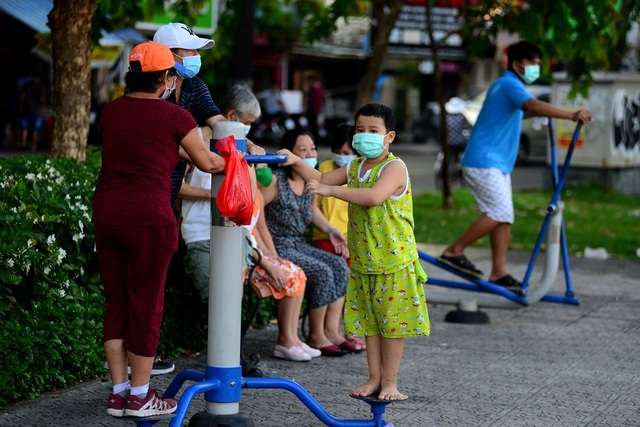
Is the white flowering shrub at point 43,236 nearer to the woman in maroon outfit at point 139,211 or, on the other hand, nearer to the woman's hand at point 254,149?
the woman in maroon outfit at point 139,211

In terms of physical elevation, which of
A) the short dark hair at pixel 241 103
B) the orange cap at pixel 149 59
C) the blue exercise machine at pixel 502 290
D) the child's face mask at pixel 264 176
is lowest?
the blue exercise machine at pixel 502 290

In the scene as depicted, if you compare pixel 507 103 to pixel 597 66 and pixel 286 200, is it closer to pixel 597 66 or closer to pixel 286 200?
pixel 286 200

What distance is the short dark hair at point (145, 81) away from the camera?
4281 millimetres

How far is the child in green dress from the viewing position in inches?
187

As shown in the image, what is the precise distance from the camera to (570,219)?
13.4 metres

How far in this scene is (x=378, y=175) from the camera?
15.7 ft

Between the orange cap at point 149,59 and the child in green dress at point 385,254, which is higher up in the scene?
the orange cap at point 149,59

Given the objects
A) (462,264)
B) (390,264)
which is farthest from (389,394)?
(462,264)

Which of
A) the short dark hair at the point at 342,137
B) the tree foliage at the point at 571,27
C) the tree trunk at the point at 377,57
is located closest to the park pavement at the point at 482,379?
the short dark hair at the point at 342,137

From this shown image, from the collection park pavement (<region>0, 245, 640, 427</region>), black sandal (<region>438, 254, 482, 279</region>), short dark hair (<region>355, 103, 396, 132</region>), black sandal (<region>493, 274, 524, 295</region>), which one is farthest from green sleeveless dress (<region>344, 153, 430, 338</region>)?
black sandal (<region>493, 274, 524, 295</region>)

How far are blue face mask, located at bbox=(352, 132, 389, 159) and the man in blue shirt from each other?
3.06 meters

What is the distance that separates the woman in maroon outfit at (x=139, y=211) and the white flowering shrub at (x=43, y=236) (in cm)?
67

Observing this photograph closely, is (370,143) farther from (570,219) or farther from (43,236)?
(570,219)

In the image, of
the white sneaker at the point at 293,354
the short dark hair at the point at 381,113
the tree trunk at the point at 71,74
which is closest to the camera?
the short dark hair at the point at 381,113
